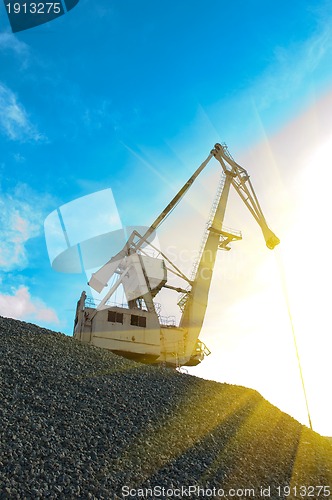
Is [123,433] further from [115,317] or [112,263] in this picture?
[112,263]

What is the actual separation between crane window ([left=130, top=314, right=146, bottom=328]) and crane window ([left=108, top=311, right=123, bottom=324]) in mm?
669

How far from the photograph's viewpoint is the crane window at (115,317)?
1885 cm

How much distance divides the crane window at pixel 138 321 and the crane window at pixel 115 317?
2.19 feet

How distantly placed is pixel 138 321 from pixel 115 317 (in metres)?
1.38

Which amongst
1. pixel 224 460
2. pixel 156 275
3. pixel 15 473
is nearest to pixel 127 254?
pixel 156 275

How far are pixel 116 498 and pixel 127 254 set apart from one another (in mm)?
17927

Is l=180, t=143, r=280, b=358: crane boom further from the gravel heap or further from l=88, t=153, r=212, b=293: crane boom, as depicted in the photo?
the gravel heap

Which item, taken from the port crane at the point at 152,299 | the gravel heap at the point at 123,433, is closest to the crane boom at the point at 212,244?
the port crane at the point at 152,299

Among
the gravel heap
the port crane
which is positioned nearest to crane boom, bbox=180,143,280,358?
the port crane

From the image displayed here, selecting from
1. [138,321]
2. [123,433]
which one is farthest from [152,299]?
[123,433]

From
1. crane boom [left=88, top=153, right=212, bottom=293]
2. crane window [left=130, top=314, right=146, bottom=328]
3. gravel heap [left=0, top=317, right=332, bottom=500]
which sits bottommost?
gravel heap [left=0, top=317, right=332, bottom=500]

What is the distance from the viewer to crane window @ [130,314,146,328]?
19.6m

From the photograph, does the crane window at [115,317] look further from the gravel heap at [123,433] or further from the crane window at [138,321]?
the gravel heap at [123,433]

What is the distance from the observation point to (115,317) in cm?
1903
